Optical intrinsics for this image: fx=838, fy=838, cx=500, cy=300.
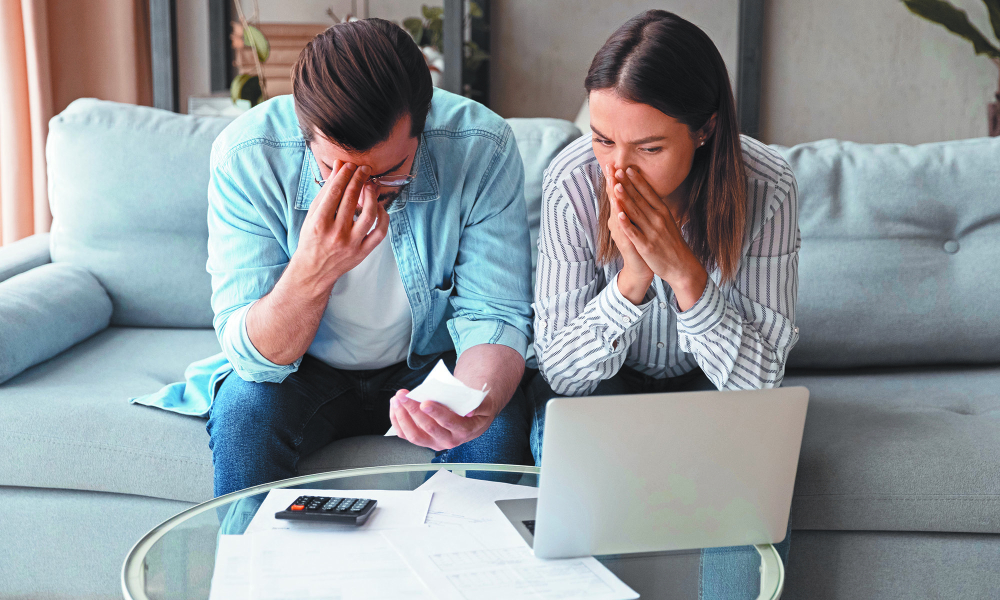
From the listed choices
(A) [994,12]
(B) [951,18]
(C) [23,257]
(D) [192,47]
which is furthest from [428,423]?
(D) [192,47]

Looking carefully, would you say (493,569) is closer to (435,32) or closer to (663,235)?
(663,235)

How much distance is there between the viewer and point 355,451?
4.04 ft

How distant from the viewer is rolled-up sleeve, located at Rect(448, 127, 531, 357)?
128cm

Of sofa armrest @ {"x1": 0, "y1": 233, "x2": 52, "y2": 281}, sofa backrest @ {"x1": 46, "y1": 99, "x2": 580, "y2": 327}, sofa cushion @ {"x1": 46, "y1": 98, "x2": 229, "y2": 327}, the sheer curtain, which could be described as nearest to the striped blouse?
sofa backrest @ {"x1": 46, "y1": 99, "x2": 580, "y2": 327}

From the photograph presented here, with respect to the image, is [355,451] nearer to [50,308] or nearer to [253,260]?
[253,260]

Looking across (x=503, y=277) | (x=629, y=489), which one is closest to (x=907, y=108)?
(x=503, y=277)

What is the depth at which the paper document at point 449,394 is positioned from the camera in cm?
93

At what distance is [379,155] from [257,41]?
1512 mm

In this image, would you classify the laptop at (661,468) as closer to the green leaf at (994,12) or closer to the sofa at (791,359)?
the sofa at (791,359)

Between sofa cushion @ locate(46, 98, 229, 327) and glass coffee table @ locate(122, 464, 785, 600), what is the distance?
0.88 metres

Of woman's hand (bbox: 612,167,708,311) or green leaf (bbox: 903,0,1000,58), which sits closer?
woman's hand (bbox: 612,167,708,311)

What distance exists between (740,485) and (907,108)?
2.42 metres

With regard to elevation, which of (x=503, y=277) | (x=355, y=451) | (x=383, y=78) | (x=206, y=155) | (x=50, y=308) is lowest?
(x=355, y=451)

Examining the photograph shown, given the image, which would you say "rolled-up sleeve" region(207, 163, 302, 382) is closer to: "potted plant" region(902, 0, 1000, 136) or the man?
the man
